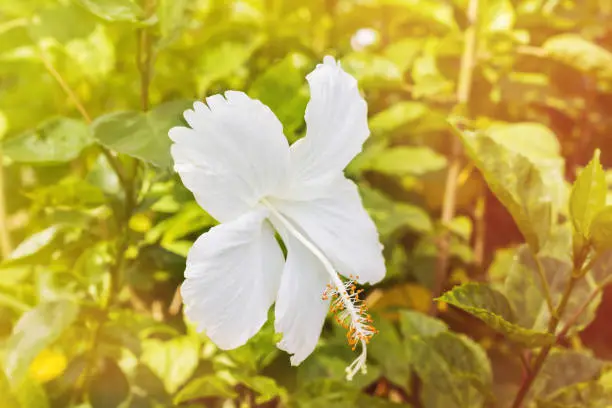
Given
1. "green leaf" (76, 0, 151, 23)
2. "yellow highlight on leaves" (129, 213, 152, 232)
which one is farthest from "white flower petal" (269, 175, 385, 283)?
"yellow highlight on leaves" (129, 213, 152, 232)

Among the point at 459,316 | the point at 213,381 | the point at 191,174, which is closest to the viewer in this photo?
the point at 191,174

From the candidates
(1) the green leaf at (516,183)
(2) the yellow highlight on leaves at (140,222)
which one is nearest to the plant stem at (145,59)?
(2) the yellow highlight on leaves at (140,222)

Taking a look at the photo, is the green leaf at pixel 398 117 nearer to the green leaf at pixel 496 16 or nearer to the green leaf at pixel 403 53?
the green leaf at pixel 403 53

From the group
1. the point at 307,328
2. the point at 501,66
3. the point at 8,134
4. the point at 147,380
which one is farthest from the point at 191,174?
the point at 501,66

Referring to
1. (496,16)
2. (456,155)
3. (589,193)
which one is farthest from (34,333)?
(496,16)

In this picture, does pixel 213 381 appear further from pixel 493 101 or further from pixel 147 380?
pixel 493 101

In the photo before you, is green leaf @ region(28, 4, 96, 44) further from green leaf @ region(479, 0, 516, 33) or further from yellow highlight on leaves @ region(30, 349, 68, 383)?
green leaf @ region(479, 0, 516, 33)
